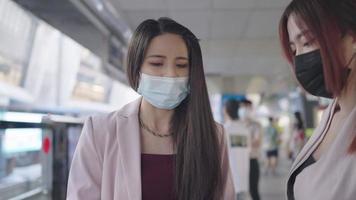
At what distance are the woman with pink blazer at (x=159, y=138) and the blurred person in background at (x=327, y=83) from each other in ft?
1.18

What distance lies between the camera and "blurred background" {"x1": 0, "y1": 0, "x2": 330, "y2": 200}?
2.64 meters

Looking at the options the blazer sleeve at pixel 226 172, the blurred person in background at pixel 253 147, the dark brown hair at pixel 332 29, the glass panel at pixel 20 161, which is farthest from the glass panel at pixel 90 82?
the dark brown hair at pixel 332 29

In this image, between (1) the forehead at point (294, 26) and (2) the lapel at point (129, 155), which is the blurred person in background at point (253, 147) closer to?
Result: (2) the lapel at point (129, 155)

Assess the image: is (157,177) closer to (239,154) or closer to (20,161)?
(20,161)

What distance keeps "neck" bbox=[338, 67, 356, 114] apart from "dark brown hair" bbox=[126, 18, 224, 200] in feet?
1.67

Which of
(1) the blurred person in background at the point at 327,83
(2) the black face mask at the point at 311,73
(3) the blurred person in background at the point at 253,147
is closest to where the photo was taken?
(1) the blurred person in background at the point at 327,83

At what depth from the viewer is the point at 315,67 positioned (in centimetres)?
114

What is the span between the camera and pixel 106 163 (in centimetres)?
139

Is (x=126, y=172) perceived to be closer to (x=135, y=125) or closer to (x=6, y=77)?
(x=135, y=125)

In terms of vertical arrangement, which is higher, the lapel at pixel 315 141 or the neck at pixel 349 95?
the neck at pixel 349 95

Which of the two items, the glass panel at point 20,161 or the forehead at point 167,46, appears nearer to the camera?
the forehead at point 167,46

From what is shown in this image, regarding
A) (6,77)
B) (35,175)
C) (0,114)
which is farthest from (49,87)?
(0,114)

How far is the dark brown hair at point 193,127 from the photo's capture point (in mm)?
1442

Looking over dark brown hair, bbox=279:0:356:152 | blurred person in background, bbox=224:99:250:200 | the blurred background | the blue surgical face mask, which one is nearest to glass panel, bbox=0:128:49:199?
the blurred background
